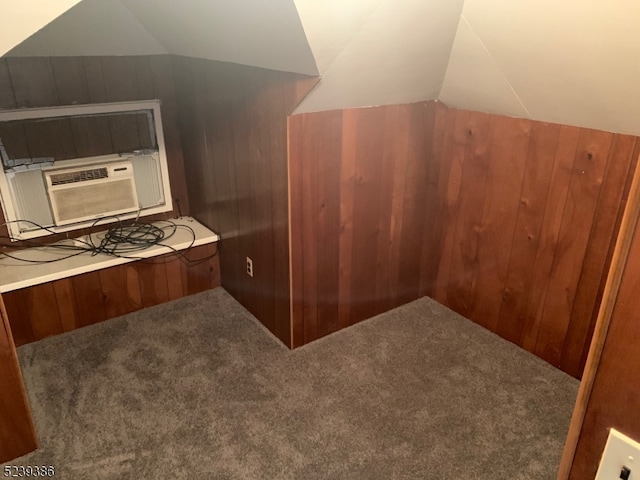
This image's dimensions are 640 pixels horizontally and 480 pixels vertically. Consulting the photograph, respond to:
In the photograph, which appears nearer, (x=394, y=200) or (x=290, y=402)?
(x=290, y=402)

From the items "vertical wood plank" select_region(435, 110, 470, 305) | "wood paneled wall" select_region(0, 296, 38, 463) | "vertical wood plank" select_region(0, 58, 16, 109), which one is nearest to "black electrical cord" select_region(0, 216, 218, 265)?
"vertical wood plank" select_region(0, 58, 16, 109)

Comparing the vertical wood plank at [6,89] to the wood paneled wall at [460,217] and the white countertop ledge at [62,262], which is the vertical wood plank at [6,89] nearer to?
the white countertop ledge at [62,262]

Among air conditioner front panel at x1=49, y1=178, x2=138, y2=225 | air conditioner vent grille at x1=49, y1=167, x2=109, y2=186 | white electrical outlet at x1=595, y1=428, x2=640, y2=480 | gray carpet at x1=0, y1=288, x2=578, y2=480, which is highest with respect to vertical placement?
white electrical outlet at x1=595, y1=428, x2=640, y2=480

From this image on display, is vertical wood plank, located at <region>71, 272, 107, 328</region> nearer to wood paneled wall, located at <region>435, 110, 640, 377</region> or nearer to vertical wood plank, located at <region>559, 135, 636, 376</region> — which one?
wood paneled wall, located at <region>435, 110, 640, 377</region>

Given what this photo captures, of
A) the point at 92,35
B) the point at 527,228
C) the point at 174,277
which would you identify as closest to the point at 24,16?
the point at 92,35

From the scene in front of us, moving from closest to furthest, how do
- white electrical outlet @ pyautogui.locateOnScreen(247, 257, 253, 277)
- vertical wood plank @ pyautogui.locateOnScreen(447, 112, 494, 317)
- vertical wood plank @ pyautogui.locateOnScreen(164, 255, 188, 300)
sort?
vertical wood plank @ pyautogui.locateOnScreen(447, 112, 494, 317), white electrical outlet @ pyautogui.locateOnScreen(247, 257, 253, 277), vertical wood plank @ pyautogui.locateOnScreen(164, 255, 188, 300)

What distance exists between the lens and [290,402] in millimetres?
2012

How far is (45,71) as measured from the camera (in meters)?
2.24

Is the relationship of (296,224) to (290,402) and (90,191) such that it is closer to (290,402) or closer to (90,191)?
(290,402)

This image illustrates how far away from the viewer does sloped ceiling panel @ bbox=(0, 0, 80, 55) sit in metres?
1.39

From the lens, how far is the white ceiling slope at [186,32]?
5.11 ft

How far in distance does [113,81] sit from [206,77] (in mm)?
469

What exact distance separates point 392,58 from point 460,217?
933 mm

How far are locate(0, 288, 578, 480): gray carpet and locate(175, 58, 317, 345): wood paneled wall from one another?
0.23 m
